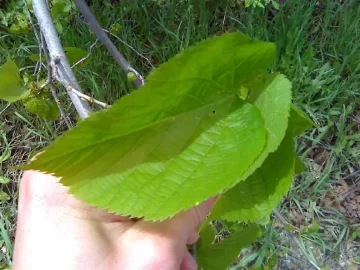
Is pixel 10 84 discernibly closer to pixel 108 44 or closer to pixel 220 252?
pixel 108 44

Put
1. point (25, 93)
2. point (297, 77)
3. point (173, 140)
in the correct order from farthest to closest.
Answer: point (297, 77) → point (25, 93) → point (173, 140)

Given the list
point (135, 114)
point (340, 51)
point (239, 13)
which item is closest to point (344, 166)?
point (340, 51)

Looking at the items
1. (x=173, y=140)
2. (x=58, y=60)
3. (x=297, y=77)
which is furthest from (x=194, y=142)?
(x=297, y=77)

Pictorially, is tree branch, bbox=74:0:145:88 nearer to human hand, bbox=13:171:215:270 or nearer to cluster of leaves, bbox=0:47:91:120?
cluster of leaves, bbox=0:47:91:120

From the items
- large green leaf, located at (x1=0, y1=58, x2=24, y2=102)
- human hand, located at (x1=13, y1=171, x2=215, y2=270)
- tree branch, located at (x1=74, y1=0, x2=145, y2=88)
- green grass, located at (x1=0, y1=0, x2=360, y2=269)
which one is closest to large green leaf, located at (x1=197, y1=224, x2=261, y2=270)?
human hand, located at (x1=13, y1=171, x2=215, y2=270)

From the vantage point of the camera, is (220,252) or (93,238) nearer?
(93,238)

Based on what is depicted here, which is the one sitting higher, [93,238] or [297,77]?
[93,238]

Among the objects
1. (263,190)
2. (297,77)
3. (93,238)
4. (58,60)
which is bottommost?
(297,77)

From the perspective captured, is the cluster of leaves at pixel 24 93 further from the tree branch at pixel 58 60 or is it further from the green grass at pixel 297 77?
the green grass at pixel 297 77
